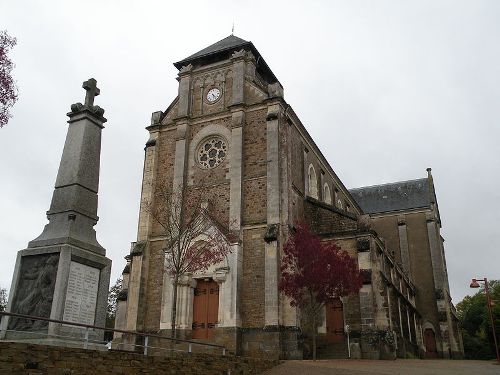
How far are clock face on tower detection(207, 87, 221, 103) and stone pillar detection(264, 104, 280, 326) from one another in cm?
385

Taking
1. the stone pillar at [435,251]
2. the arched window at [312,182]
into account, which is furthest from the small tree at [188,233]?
the stone pillar at [435,251]

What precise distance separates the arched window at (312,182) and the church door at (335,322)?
781 centimetres

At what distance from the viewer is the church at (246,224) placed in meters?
21.8

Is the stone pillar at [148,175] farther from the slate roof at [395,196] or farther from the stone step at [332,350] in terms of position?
the slate roof at [395,196]

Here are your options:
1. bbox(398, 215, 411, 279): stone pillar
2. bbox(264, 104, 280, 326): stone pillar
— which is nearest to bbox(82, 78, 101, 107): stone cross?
bbox(264, 104, 280, 326): stone pillar

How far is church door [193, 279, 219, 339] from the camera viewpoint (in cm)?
2300

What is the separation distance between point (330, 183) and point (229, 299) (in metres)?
15.2

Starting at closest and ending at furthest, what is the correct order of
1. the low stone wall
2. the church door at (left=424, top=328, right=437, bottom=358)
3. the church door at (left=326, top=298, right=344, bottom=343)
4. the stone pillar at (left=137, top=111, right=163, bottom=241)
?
1. the low stone wall
2. the church door at (left=326, top=298, right=344, bottom=343)
3. the stone pillar at (left=137, top=111, right=163, bottom=241)
4. the church door at (left=424, top=328, right=437, bottom=358)

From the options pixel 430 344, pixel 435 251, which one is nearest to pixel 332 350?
pixel 430 344

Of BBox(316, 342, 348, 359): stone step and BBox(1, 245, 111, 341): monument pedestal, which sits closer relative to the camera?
BBox(1, 245, 111, 341): monument pedestal

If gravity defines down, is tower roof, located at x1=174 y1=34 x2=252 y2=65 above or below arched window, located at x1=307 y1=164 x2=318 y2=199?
above

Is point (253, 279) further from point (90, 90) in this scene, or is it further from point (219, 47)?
point (219, 47)

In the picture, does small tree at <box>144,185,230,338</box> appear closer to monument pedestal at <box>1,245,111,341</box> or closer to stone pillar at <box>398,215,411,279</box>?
monument pedestal at <box>1,245,111,341</box>

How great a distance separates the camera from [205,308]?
23.5 m
